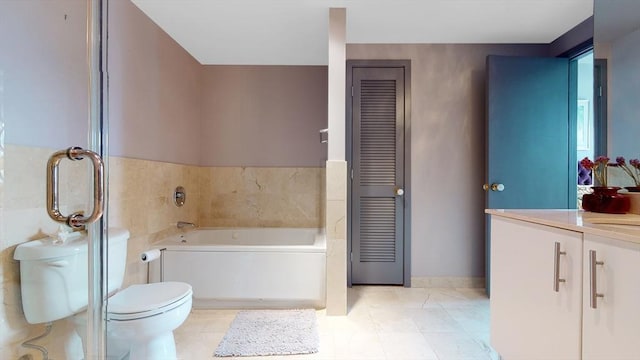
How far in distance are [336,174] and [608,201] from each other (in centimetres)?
144

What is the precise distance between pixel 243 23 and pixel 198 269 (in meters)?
1.96

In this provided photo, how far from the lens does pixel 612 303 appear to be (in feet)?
2.97

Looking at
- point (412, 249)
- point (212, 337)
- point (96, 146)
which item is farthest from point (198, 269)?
point (412, 249)

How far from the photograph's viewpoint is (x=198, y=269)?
7.46 feet

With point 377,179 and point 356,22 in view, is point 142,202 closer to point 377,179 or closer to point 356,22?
point 377,179

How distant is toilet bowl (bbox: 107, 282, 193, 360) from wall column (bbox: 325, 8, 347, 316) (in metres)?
0.99

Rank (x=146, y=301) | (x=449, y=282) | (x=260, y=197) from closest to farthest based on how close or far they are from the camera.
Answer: (x=146, y=301) → (x=449, y=282) → (x=260, y=197)

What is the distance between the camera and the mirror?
1.45m

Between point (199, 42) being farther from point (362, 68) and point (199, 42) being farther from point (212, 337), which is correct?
point (212, 337)

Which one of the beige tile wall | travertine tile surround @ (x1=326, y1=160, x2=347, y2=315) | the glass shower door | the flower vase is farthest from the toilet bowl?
the flower vase

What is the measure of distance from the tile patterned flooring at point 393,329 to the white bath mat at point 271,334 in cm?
6

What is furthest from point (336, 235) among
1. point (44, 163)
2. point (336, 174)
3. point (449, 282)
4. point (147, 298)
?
point (44, 163)

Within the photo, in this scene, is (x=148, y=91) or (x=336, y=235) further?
(x=148, y=91)

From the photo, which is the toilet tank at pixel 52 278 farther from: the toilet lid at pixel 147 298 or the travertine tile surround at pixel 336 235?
the travertine tile surround at pixel 336 235
